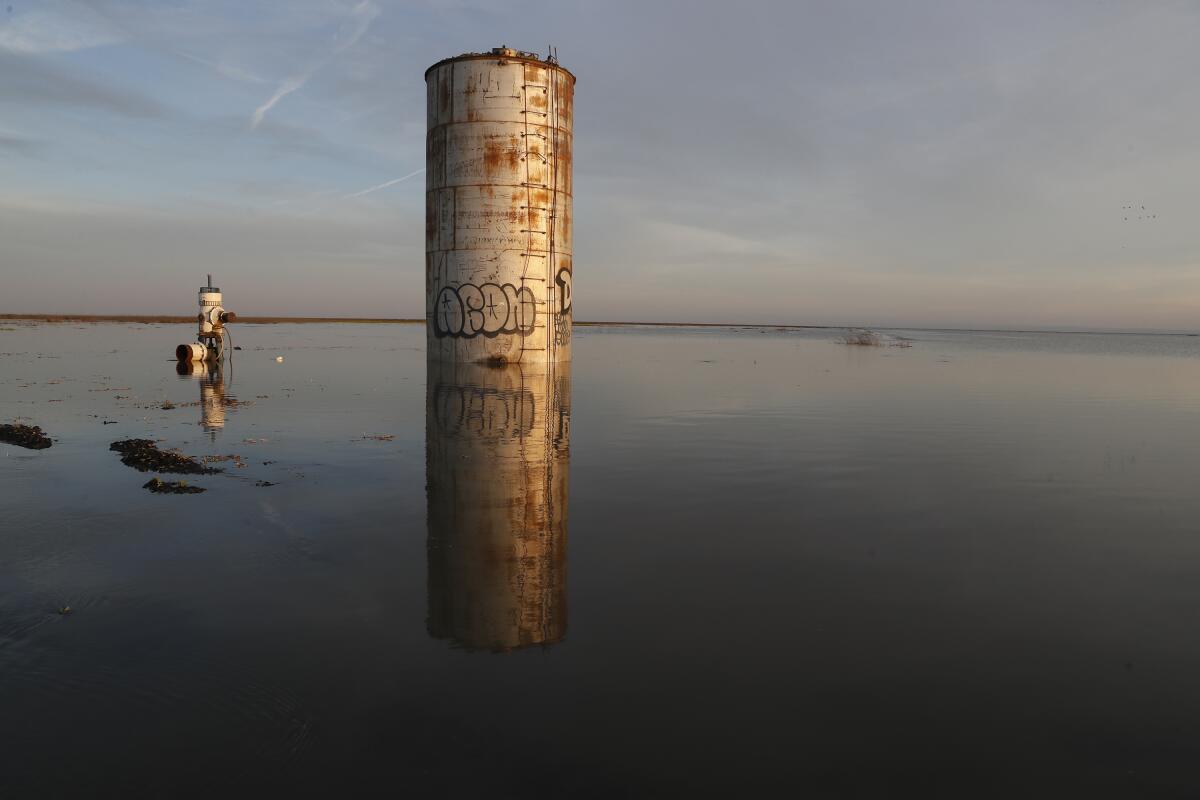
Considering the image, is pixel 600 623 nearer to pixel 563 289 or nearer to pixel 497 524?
pixel 497 524

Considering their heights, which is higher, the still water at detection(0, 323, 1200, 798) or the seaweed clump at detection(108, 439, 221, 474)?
the seaweed clump at detection(108, 439, 221, 474)

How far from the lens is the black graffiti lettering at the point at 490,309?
91.2 ft

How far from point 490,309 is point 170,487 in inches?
746

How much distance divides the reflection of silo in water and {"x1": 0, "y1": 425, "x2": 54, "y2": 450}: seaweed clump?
237 inches

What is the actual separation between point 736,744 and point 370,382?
2313 centimetres

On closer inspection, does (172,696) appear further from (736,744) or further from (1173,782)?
(1173,782)

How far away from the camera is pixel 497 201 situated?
27.3 m

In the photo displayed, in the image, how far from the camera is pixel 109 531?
24.9 feet

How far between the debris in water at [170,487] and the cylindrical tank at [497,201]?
1874 cm

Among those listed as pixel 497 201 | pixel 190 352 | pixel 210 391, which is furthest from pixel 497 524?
pixel 190 352

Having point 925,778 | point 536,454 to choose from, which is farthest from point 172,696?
point 536,454

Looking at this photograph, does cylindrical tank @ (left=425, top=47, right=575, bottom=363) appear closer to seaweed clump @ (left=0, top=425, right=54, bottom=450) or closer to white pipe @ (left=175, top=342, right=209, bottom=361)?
white pipe @ (left=175, top=342, right=209, bottom=361)

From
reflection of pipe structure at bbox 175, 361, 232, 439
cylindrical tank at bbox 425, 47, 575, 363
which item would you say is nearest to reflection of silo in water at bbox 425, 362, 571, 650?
reflection of pipe structure at bbox 175, 361, 232, 439

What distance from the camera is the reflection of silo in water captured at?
544 centimetres
